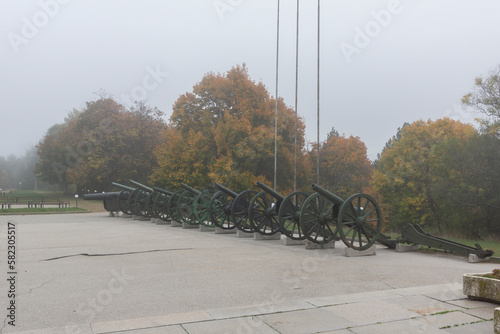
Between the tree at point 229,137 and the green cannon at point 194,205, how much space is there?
25.4 ft

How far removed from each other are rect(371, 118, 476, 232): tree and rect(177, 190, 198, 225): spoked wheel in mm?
20335

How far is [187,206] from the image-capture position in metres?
17.4

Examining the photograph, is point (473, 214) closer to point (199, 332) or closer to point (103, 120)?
point (199, 332)

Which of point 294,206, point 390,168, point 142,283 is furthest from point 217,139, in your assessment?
point 142,283

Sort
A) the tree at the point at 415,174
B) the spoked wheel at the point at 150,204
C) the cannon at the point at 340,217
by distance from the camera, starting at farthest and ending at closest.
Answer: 1. the tree at the point at 415,174
2. the spoked wheel at the point at 150,204
3. the cannon at the point at 340,217

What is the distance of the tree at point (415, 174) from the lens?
32.5m

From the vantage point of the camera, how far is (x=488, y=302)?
16.8 ft

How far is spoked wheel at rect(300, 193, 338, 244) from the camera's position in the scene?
1009 centimetres

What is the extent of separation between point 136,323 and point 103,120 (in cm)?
4244

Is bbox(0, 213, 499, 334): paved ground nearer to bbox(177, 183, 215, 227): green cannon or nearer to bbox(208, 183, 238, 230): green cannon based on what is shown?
bbox(208, 183, 238, 230): green cannon

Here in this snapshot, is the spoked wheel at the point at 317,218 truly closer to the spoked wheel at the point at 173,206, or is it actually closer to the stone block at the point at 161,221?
the spoked wheel at the point at 173,206

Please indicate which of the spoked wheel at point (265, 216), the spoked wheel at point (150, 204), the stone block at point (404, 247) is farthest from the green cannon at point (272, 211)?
A: the spoked wheel at point (150, 204)

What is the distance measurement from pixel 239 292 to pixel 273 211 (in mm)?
7123

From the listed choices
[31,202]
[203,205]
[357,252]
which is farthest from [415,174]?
[31,202]
